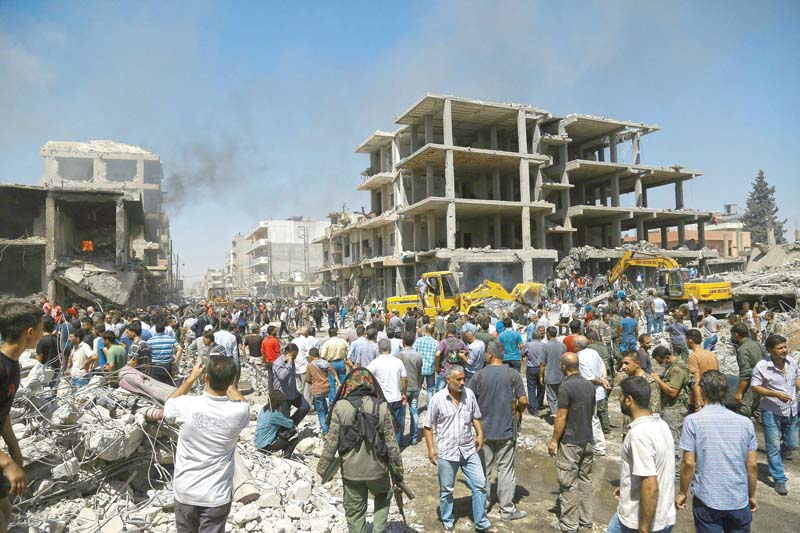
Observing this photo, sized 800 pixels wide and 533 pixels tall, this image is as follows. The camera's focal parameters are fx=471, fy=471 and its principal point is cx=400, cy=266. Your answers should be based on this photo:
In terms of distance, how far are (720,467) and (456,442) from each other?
2.14 meters

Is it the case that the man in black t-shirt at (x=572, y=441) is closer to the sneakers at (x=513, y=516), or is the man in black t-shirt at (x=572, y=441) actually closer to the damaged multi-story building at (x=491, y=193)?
the sneakers at (x=513, y=516)

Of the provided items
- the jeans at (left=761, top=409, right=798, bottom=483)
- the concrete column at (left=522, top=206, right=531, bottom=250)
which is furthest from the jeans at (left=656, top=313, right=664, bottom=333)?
the concrete column at (left=522, top=206, right=531, bottom=250)

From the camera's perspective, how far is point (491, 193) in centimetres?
3862

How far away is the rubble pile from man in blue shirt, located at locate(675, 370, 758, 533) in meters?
3.23

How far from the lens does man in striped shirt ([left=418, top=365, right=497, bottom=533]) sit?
452 centimetres

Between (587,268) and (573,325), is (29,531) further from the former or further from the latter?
(587,268)

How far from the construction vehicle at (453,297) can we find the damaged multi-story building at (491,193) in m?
6.62

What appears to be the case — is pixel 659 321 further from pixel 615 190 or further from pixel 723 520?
pixel 615 190

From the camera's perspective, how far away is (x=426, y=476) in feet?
20.5

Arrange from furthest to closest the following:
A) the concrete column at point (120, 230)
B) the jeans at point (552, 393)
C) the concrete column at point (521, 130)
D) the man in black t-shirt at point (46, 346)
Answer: the concrete column at point (521, 130) → the concrete column at point (120, 230) → the jeans at point (552, 393) → the man in black t-shirt at point (46, 346)

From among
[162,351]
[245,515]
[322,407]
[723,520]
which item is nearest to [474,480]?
[723,520]

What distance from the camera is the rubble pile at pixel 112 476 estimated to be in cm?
441

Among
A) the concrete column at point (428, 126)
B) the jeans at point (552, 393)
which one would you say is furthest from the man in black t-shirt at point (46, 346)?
the concrete column at point (428, 126)

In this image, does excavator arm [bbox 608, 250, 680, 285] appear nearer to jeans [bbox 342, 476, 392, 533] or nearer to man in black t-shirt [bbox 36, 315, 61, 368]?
jeans [bbox 342, 476, 392, 533]
